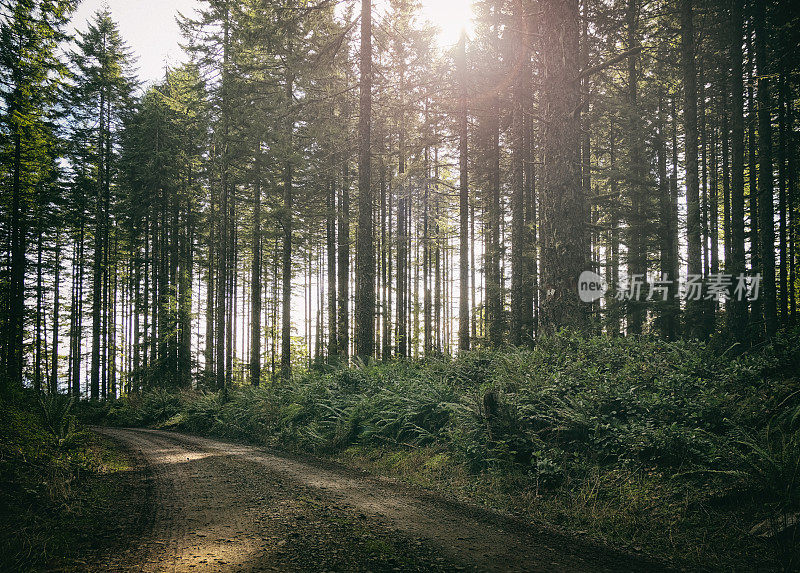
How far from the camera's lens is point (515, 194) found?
18.7 meters

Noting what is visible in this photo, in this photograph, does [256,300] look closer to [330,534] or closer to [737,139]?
[330,534]

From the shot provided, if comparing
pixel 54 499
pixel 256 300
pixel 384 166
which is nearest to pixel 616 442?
pixel 54 499

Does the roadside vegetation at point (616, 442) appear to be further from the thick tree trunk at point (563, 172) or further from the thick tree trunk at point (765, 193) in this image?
the thick tree trunk at point (765, 193)

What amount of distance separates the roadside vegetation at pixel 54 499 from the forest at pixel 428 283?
2.2 inches

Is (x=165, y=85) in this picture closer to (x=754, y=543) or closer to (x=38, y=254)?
(x=38, y=254)

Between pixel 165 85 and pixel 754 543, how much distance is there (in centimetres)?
3427

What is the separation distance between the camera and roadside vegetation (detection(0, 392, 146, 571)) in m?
3.58

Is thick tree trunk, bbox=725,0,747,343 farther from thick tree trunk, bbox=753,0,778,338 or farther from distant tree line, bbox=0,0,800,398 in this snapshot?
thick tree trunk, bbox=753,0,778,338

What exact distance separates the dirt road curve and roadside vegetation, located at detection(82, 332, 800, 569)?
678mm

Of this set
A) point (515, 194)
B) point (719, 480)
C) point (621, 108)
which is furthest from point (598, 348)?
point (621, 108)

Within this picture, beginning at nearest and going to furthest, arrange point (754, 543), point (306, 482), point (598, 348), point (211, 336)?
point (754, 543), point (306, 482), point (598, 348), point (211, 336)

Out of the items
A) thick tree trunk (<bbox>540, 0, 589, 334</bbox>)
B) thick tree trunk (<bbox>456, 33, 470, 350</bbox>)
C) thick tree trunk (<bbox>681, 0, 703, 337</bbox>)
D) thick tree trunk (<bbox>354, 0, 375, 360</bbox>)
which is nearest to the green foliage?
thick tree trunk (<bbox>354, 0, 375, 360</bbox>)

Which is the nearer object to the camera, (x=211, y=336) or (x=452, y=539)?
(x=452, y=539)

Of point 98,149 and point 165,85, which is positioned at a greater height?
point 165,85
